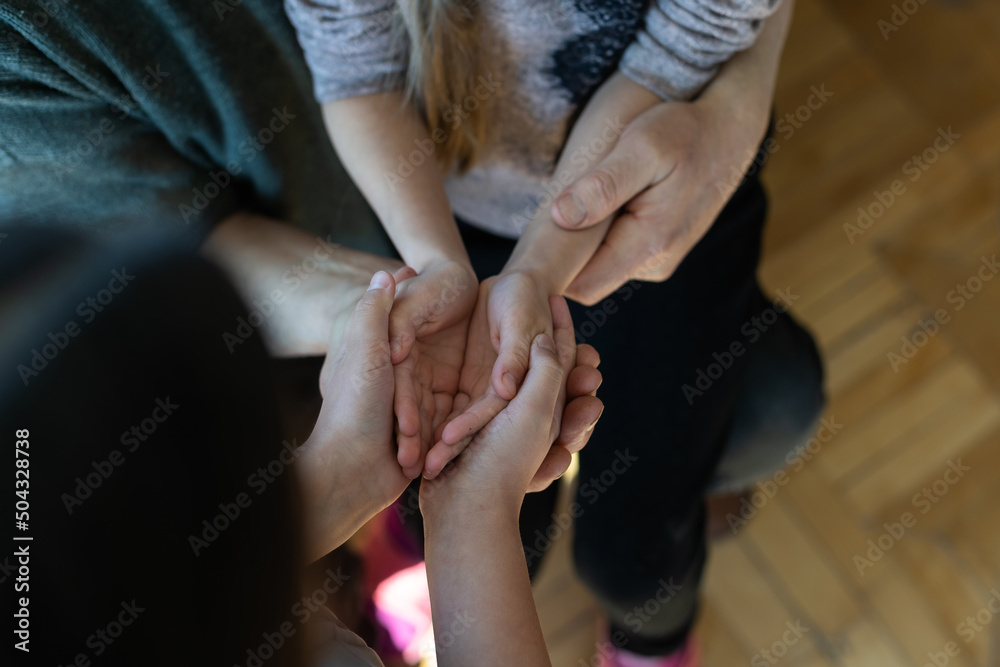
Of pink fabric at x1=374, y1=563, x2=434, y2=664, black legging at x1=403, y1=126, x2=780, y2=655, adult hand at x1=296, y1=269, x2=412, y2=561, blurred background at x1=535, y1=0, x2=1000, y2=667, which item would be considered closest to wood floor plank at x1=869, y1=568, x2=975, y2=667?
blurred background at x1=535, y1=0, x2=1000, y2=667

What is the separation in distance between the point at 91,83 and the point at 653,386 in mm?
516

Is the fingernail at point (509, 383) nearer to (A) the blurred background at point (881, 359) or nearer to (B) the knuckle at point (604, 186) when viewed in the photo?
(B) the knuckle at point (604, 186)

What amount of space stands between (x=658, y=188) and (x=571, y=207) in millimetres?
85

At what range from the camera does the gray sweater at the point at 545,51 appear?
2.02 ft

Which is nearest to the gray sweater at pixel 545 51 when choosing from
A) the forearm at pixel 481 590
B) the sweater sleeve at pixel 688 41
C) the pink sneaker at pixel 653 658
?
the sweater sleeve at pixel 688 41

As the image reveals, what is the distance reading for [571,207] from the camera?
611 mm

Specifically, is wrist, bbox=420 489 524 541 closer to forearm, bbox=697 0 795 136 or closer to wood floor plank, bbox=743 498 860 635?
forearm, bbox=697 0 795 136

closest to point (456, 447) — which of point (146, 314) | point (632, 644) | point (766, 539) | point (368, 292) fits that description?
point (368, 292)

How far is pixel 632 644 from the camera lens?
3.13 ft

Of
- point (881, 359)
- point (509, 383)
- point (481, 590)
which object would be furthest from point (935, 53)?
point (481, 590)

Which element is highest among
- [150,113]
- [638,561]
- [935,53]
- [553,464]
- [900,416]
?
[150,113]

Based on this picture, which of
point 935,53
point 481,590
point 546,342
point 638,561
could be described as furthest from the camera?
point 935,53

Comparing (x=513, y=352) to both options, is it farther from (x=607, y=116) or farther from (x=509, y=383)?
(x=607, y=116)

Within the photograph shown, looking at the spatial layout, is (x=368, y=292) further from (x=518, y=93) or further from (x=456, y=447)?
(x=518, y=93)
